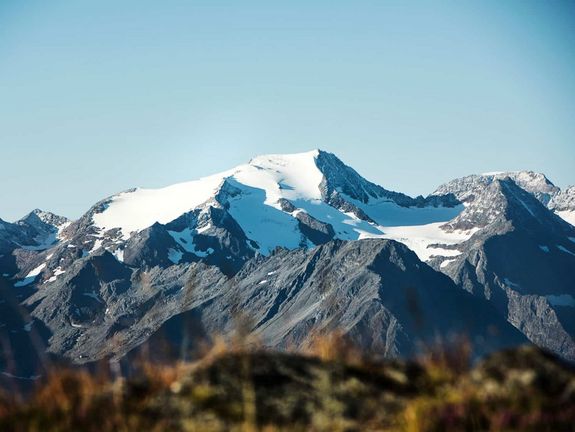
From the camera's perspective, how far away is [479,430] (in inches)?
318

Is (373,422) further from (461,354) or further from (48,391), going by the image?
(48,391)

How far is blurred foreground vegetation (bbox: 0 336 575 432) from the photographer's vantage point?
822 cm

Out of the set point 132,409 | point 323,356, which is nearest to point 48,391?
point 132,409

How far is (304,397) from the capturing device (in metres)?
8.67

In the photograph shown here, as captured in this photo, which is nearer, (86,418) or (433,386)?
(86,418)

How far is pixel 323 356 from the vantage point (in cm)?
1010

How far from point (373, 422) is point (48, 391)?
3577 mm

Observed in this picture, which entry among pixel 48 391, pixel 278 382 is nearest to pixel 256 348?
pixel 278 382

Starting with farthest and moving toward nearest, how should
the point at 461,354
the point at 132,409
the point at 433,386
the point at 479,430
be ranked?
1. the point at 461,354
2. the point at 433,386
3. the point at 132,409
4. the point at 479,430

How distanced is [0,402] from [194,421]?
2.39 metres

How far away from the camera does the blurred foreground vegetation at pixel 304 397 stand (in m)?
8.22

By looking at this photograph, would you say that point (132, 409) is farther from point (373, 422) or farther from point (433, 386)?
point (433, 386)

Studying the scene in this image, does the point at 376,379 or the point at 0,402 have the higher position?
the point at 0,402

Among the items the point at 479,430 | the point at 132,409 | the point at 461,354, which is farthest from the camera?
the point at 461,354
